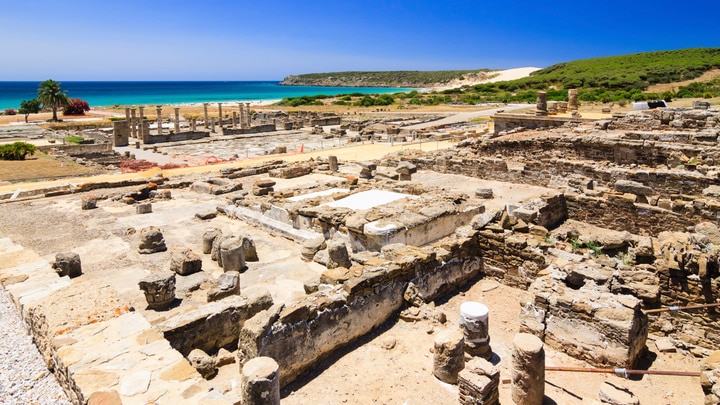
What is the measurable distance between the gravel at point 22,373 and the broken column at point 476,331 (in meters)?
4.90

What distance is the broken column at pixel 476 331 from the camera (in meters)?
6.21

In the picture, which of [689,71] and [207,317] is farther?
[689,71]

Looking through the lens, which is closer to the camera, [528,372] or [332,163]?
[528,372]

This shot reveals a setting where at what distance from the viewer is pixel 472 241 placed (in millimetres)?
9016

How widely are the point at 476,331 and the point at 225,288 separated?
164 inches

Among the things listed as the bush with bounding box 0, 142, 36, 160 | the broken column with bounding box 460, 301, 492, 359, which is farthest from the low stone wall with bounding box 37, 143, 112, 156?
the broken column with bounding box 460, 301, 492, 359

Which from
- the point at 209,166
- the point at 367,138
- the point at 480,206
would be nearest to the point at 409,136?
the point at 367,138

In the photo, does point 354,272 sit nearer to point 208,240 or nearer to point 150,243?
point 208,240

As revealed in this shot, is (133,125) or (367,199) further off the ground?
(133,125)

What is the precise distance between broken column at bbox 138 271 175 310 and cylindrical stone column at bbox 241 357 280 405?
147 inches

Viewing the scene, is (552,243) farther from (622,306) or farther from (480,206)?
(480,206)

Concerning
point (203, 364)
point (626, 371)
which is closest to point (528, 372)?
point (626, 371)

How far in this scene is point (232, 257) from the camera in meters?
9.34

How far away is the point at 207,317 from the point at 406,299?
313 centimetres
